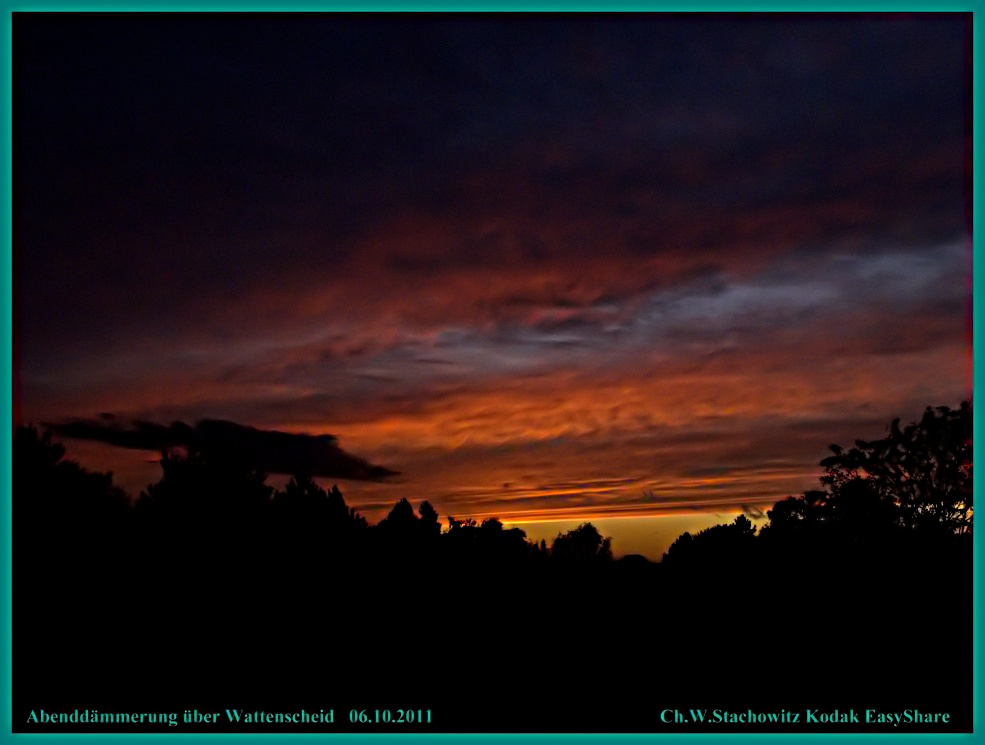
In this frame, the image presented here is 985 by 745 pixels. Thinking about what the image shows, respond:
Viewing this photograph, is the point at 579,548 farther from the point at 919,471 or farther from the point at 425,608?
the point at 919,471

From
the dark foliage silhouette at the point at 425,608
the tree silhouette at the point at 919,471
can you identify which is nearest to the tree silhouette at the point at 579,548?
the dark foliage silhouette at the point at 425,608

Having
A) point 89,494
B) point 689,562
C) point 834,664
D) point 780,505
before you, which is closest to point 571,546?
point 689,562

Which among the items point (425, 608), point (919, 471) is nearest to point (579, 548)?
point (425, 608)

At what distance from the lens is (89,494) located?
20172 mm

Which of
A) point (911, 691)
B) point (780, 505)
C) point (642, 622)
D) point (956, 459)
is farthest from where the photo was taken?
point (956, 459)

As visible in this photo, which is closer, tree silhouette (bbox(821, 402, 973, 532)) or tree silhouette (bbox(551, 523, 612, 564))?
tree silhouette (bbox(551, 523, 612, 564))

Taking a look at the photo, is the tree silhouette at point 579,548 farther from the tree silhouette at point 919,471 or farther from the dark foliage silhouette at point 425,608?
the tree silhouette at point 919,471

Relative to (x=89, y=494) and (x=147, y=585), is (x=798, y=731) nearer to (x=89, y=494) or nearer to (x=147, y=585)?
(x=147, y=585)

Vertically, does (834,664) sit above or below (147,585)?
below

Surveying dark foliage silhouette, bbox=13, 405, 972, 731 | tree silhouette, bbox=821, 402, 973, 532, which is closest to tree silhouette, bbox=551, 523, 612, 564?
dark foliage silhouette, bbox=13, 405, 972, 731

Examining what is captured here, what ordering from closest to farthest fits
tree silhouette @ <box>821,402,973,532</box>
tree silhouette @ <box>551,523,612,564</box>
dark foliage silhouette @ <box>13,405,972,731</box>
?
dark foliage silhouette @ <box>13,405,972,731</box>, tree silhouette @ <box>551,523,612,564</box>, tree silhouette @ <box>821,402,973,532</box>

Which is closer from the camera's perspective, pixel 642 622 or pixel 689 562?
pixel 642 622

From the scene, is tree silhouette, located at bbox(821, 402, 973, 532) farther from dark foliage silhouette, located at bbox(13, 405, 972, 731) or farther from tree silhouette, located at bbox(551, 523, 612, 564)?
tree silhouette, located at bbox(551, 523, 612, 564)

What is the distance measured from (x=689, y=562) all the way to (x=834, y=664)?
19.5 ft
